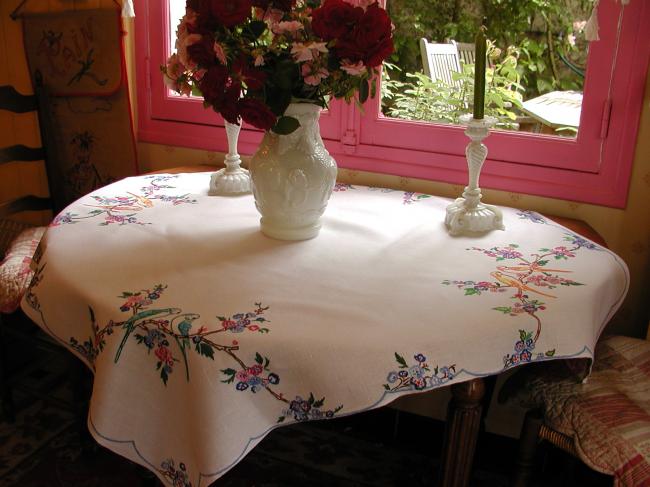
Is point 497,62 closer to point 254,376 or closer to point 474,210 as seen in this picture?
point 474,210

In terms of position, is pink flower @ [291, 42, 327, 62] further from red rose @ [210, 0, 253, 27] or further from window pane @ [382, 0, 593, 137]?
window pane @ [382, 0, 593, 137]

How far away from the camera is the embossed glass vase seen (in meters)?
1.34

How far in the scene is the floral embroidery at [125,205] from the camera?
1521 millimetres

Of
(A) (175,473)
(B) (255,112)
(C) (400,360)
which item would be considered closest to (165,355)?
(A) (175,473)

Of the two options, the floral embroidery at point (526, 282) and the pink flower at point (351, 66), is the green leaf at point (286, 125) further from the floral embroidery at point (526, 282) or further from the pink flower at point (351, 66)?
the floral embroidery at point (526, 282)

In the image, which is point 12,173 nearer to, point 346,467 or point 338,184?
point 338,184

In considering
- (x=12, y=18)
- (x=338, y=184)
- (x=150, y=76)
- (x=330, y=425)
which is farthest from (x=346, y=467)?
(x=12, y=18)

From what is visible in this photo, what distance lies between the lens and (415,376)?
99cm

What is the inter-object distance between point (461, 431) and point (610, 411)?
32cm

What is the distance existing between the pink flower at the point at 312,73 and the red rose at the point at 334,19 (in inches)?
2.7

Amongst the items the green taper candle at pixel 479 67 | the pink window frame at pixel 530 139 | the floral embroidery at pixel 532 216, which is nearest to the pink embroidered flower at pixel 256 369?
the green taper candle at pixel 479 67

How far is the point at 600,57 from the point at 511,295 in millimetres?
781

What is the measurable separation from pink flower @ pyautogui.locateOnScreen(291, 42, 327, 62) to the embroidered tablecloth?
399mm

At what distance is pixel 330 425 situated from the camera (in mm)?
2039
